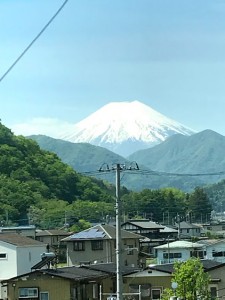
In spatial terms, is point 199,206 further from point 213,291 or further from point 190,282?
point 190,282

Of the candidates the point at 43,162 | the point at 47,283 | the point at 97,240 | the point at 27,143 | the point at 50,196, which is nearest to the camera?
the point at 47,283

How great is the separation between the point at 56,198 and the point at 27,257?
173 feet

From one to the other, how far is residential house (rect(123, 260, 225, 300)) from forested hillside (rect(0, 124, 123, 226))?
4150cm

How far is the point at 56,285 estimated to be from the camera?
23.6m

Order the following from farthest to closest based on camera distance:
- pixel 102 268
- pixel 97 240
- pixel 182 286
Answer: pixel 97 240, pixel 102 268, pixel 182 286

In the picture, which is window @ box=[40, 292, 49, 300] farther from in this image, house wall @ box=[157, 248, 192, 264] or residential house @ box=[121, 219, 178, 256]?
residential house @ box=[121, 219, 178, 256]

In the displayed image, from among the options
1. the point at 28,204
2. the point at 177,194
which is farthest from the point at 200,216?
the point at 28,204

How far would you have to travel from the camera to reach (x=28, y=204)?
7575 cm

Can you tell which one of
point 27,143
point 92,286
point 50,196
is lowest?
point 92,286

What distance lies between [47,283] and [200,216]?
74.9 m

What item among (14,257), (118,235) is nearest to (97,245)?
(14,257)

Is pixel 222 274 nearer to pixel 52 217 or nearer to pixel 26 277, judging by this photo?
pixel 26 277

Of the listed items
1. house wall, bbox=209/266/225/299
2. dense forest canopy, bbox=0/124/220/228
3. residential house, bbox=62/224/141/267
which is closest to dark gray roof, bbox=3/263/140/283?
house wall, bbox=209/266/225/299

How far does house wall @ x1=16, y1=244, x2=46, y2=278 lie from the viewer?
31.2 meters
